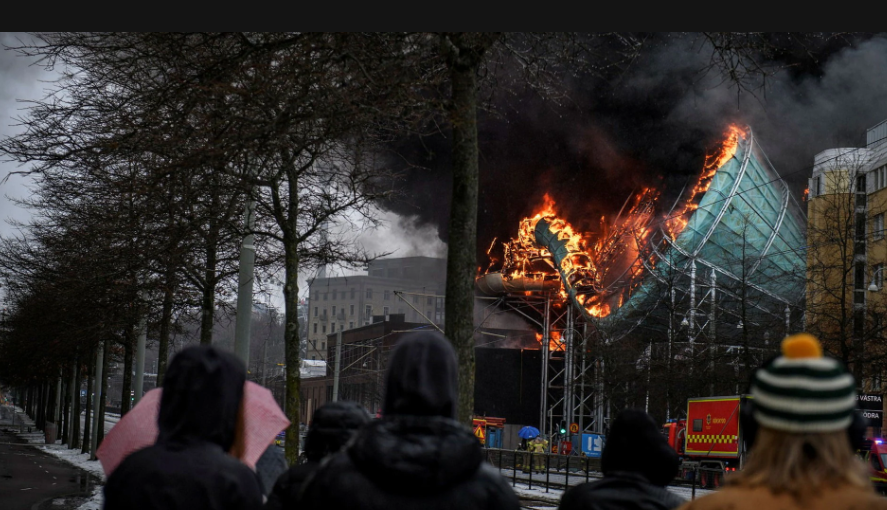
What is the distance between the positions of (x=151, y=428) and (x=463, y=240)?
5.74 metres

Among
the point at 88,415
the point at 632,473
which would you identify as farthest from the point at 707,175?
the point at 632,473

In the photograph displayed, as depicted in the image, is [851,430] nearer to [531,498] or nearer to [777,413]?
[777,413]

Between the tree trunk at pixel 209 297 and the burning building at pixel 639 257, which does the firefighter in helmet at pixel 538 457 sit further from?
the tree trunk at pixel 209 297

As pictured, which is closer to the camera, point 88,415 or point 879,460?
point 879,460

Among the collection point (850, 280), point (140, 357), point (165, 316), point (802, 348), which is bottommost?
point (140, 357)

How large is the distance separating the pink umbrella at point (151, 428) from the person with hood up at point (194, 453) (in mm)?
493

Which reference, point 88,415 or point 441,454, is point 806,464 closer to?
point 441,454

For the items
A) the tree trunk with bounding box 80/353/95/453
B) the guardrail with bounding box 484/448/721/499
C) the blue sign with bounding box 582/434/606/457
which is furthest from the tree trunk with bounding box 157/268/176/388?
the blue sign with bounding box 582/434/606/457

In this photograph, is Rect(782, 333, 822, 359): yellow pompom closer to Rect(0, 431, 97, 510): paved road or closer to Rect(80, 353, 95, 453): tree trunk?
Rect(0, 431, 97, 510): paved road

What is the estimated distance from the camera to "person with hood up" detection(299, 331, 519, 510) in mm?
3635

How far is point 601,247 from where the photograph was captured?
66.3 m

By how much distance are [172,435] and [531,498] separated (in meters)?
20.1

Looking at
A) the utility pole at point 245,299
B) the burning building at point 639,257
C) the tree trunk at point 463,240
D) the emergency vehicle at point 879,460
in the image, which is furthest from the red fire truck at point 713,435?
the tree trunk at point 463,240

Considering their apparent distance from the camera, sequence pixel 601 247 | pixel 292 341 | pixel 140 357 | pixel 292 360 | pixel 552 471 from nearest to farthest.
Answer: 1. pixel 292 360
2. pixel 292 341
3. pixel 140 357
4. pixel 552 471
5. pixel 601 247
